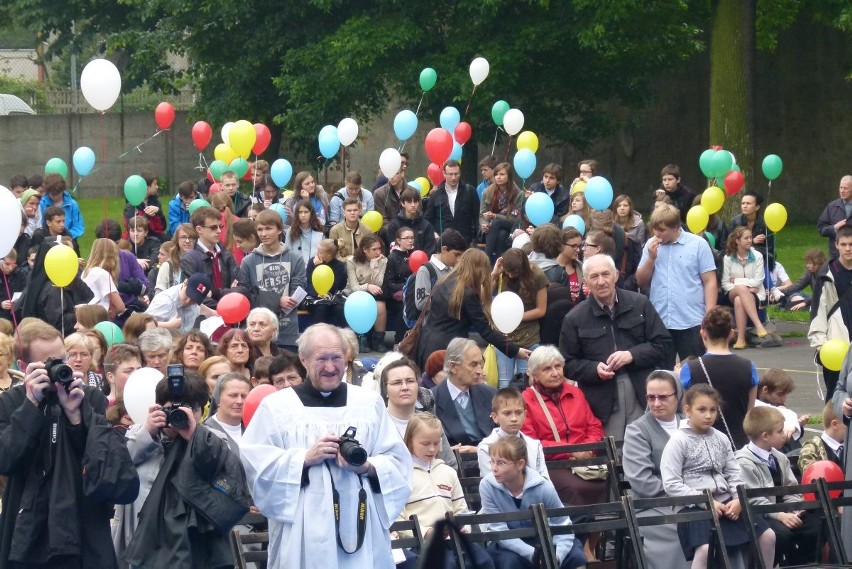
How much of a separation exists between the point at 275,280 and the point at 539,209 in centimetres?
330

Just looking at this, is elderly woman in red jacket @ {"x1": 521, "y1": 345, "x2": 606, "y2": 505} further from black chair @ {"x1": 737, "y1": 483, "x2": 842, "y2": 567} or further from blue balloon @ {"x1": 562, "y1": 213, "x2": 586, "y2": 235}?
blue balloon @ {"x1": 562, "y1": 213, "x2": 586, "y2": 235}

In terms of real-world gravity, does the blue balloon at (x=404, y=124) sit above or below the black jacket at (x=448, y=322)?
above

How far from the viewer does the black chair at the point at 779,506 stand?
307 inches

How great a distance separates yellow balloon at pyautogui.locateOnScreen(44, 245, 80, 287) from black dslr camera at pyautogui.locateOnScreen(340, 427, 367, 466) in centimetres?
600

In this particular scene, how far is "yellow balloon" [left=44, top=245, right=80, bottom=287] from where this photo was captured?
11273mm

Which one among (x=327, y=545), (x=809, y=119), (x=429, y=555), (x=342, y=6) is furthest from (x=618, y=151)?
(x=429, y=555)

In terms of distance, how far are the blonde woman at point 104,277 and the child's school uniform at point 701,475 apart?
5.87 meters

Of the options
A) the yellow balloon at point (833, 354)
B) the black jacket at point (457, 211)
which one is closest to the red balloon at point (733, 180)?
the black jacket at point (457, 211)

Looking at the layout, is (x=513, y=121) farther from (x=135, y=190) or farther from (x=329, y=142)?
(x=135, y=190)

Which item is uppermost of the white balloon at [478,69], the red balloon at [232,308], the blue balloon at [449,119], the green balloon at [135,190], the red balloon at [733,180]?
the white balloon at [478,69]

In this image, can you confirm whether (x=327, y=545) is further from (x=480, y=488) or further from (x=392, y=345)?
(x=392, y=345)

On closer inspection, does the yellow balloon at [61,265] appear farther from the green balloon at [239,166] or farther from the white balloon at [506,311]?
the green balloon at [239,166]

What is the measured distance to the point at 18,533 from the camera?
20.4 ft

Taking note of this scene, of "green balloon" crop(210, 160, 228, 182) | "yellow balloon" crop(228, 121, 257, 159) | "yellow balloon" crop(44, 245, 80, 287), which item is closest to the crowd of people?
"yellow balloon" crop(44, 245, 80, 287)
